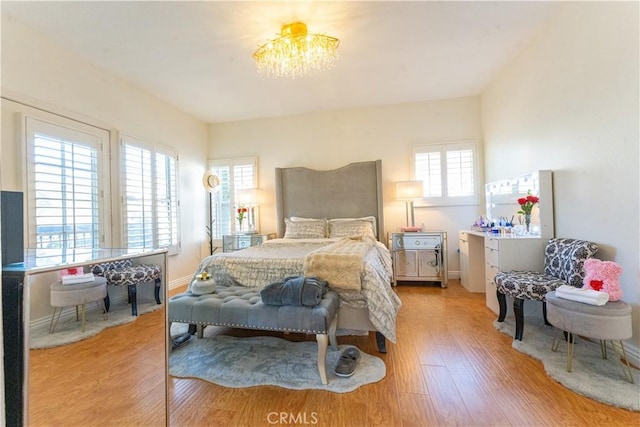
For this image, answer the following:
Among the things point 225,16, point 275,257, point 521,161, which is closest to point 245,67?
point 225,16

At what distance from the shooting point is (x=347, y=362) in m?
1.95

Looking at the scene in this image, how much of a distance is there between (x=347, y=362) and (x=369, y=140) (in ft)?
11.7

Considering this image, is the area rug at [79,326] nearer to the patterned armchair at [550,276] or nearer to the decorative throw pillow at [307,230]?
the patterned armchair at [550,276]

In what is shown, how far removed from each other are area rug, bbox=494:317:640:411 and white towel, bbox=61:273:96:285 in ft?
8.77

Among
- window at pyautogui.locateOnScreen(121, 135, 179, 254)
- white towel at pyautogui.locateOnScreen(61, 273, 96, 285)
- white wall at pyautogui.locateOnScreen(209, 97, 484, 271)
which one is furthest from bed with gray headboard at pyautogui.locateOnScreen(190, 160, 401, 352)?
window at pyautogui.locateOnScreen(121, 135, 179, 254)

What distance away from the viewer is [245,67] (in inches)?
133

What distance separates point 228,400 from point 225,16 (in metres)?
2.98

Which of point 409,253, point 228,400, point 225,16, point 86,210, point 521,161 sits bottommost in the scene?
point 228,400

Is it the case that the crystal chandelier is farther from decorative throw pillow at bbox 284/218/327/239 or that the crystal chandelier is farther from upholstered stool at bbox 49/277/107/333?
upholstered stool at bbox 49/277/107/333

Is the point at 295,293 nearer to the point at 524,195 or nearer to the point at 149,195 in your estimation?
the point at 524,195

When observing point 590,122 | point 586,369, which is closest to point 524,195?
point 590,122

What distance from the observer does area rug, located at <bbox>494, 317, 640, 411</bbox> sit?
5.32 feet

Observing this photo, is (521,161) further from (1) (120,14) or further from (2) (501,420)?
(1) (120,14)

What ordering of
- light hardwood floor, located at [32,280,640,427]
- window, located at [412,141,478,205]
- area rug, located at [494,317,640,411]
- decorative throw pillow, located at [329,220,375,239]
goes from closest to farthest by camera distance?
light hardwood floor, located at [32,280,640,427] < area rug, located at [494,317,640,411] < decorative throw pillow, located at [329,220,375,239] < window, located at [412,141,478,205]
